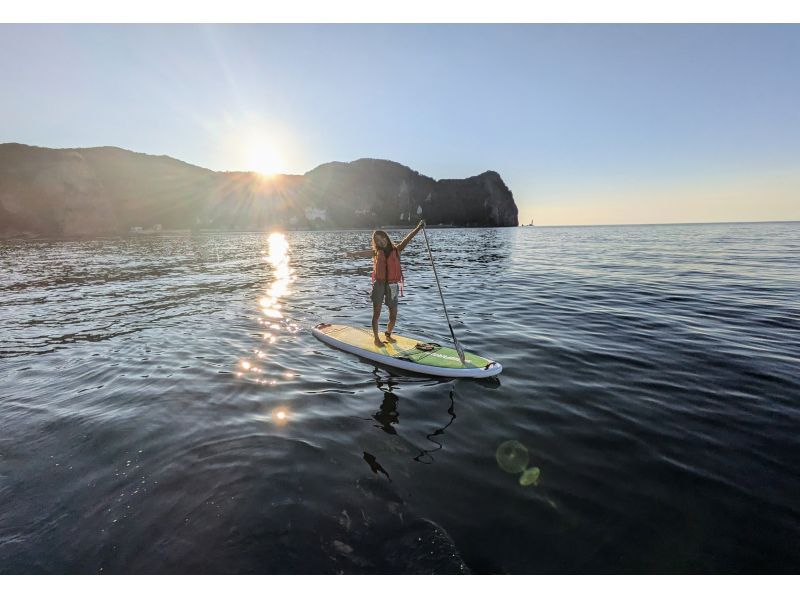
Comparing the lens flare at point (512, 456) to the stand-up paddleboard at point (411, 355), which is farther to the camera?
the stand-up paddleboard at point (411, 355)

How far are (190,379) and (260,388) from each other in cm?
168

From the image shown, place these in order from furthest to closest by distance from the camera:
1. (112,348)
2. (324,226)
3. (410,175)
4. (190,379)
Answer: (410,175)
(324,226)
(112,348)
(190,379)

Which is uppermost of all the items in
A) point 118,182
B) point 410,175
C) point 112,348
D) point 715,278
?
point 410,175

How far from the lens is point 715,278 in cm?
1936

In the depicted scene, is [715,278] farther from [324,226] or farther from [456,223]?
[456,223]

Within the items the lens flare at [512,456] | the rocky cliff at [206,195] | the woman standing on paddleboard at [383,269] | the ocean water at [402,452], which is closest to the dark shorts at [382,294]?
the woman standing on paddleboard at [383,269]

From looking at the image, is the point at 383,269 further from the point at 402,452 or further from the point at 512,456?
the point at 512,456

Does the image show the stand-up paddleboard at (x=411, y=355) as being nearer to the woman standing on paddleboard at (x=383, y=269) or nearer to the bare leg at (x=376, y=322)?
the bare leg at (x=376, y=322)

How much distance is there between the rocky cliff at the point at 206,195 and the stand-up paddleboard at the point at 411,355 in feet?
365

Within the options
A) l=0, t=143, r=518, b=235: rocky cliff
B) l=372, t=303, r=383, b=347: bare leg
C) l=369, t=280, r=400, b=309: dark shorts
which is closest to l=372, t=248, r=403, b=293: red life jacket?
l=369, t=280, r=400, b=309: dark shorts

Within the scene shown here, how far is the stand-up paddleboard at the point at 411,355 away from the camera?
7.84 meters

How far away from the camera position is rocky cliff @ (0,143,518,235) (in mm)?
86250

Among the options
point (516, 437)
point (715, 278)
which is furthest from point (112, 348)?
point (715, 278)

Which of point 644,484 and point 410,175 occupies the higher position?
point 410,175
